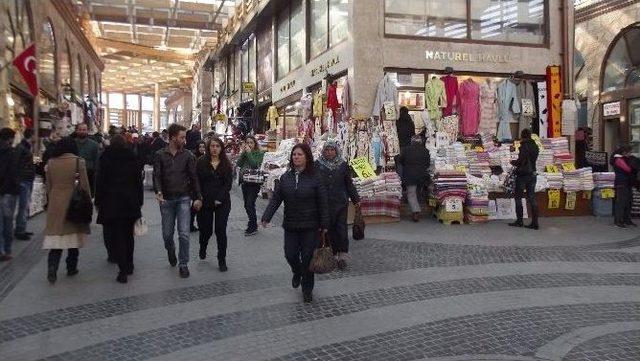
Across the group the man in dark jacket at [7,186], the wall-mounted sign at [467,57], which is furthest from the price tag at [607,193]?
the man in dark jacket at [7,186]

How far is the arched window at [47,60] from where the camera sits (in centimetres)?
1641

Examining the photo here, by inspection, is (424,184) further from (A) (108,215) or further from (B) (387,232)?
(A) (108,215)

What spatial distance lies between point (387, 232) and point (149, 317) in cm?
525

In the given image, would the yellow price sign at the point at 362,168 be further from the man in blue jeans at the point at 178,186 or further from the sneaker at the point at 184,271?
the sneaker at the point at 184,271

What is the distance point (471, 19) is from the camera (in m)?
12.6

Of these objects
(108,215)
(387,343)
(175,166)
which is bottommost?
(387,343)

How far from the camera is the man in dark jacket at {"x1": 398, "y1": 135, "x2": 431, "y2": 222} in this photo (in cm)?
1030

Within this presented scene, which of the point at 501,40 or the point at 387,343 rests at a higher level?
the point at 501,40

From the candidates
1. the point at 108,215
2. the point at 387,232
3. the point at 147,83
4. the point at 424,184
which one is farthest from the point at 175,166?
the point at 147,83

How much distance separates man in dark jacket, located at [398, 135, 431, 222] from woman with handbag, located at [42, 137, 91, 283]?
19.7 ft

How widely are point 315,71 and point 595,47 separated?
1054cm

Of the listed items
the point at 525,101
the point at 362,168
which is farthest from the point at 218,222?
the point at 525,101

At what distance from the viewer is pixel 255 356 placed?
3.92 meters

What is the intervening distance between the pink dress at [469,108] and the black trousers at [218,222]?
6.83 m
